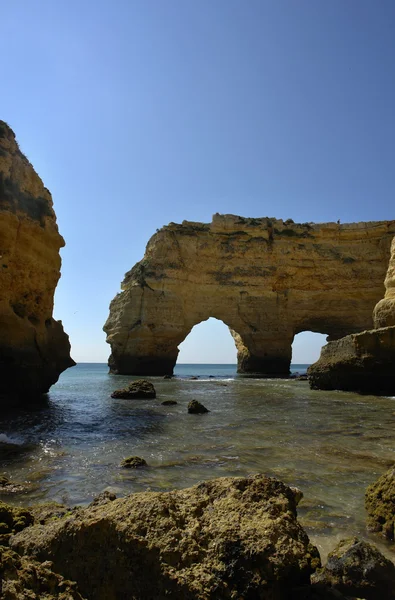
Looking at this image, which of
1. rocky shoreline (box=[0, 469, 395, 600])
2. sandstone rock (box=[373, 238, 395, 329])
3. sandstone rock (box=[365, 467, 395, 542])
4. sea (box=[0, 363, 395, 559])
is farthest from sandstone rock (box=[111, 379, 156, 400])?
rocky shoreline (box=[0, 469, 395, 600])

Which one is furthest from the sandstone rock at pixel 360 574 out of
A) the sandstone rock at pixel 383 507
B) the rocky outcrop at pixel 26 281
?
the rocky outcrop at pixel 26 281

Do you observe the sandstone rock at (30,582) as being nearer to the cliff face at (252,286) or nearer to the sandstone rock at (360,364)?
the sandstone rock at (360,364)

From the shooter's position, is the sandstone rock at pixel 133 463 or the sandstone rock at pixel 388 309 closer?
the sandstone rock at pixel 133 463

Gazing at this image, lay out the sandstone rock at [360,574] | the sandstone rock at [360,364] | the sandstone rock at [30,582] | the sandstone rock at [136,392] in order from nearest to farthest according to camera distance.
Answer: the sandstone rock at [30,582], the sandstone rock at [360,574], the sandstone rock at [136,392], the sandstone rock at [360,364]

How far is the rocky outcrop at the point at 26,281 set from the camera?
423 inches

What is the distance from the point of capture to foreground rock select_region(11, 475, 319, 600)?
186 cm

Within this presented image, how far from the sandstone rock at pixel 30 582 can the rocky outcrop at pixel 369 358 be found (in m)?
14.7

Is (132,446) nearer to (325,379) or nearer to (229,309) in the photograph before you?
(325,379)

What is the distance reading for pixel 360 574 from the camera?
2.35 meters

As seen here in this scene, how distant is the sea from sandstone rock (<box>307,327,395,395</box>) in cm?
455

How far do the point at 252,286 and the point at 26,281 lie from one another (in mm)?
23497

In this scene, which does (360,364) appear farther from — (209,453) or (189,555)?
(189,555)

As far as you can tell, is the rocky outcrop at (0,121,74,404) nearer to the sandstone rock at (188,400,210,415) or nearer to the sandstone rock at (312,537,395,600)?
the sandstone rock at (188,400,210,415)

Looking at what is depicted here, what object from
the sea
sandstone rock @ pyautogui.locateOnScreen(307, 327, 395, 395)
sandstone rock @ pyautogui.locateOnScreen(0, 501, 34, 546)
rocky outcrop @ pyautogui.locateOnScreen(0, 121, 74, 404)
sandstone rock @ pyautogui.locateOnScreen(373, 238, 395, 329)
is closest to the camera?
sandstone rock @ pyautogui.locateOnScreen(0, 501, 34, 546)
